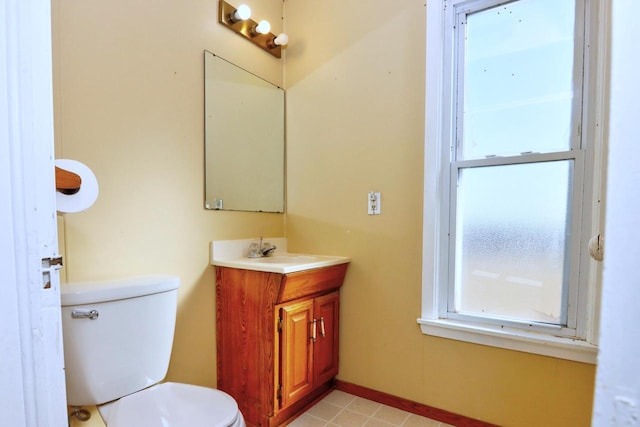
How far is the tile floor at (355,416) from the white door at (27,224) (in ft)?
4.70

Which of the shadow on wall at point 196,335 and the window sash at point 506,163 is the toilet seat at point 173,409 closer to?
the shadow on wall at point 196,335

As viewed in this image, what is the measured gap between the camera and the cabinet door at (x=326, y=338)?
1.75m

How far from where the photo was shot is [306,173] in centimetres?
207

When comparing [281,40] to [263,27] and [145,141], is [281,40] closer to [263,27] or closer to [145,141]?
[263,27]

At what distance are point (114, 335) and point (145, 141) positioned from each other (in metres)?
0.81

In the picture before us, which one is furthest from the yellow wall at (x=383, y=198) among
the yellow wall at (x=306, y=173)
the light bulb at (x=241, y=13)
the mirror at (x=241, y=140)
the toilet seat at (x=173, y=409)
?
Answer: the toilet seat at (x=173, y=409)

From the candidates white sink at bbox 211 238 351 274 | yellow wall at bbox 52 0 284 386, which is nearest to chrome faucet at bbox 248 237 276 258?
white sink at bbox 211 238 351 274

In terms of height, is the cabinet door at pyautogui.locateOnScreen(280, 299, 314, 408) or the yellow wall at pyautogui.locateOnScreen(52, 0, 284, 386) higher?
A: the yellow wall at pyautogui.locateOnScreen(52, 0, 284, 386)

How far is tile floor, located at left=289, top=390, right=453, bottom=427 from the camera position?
5.26ft

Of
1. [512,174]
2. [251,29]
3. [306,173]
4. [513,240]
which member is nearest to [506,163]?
[512,174]

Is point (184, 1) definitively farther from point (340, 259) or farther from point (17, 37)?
point (340, 259)

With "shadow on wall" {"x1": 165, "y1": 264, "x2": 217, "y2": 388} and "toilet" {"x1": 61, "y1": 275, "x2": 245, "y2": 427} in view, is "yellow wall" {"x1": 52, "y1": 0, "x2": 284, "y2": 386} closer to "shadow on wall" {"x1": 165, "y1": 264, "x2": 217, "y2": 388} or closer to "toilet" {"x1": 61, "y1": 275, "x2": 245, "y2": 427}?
"shadow on wall" {"x1": 165, "y1": 264, "x2": 217, "y2": 388}

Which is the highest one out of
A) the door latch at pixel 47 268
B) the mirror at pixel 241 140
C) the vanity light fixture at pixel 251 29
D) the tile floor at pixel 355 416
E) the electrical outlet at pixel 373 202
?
the vanity light fixture at pixel 251 29

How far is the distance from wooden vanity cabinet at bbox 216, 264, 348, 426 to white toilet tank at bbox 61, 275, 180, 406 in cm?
39
